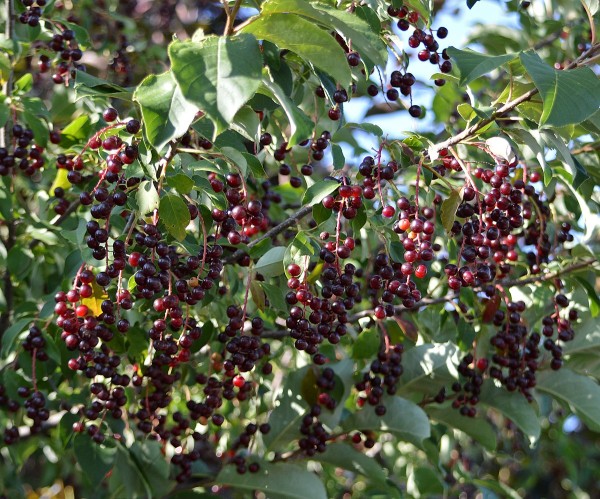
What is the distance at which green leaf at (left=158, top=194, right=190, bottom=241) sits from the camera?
1391 millimetres

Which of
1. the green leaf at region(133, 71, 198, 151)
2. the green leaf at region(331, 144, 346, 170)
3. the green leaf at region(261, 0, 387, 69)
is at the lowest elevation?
the green leaf at region(331, 144, 346, 170)

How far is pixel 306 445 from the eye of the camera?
196cm

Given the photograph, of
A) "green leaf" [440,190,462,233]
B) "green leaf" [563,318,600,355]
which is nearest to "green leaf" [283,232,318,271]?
"green leaf" [440,190,462,233]

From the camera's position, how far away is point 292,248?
152cm

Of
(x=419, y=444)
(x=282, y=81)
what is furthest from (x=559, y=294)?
(x=282, y=81)

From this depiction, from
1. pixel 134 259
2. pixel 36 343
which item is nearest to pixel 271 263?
pixel 134 259

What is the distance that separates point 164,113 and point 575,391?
1347 mm

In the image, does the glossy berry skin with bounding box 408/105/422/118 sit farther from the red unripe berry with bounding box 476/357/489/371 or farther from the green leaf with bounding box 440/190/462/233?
the red unripe berry with bounding box 476/357/489/371

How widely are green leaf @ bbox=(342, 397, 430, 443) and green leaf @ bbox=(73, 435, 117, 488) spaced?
0.60 meters

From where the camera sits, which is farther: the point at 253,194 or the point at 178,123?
the point at 253,194

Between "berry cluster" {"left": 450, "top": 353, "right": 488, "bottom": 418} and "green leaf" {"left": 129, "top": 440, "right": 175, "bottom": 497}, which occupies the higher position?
"berry cluster" {"left": 450, "top": 353, "right": 488, "bottom": 418}

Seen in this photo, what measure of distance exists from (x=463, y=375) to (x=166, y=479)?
77 centimetres

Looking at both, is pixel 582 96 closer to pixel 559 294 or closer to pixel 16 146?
pixel 559 294

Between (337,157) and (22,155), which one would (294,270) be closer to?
(337,157)
